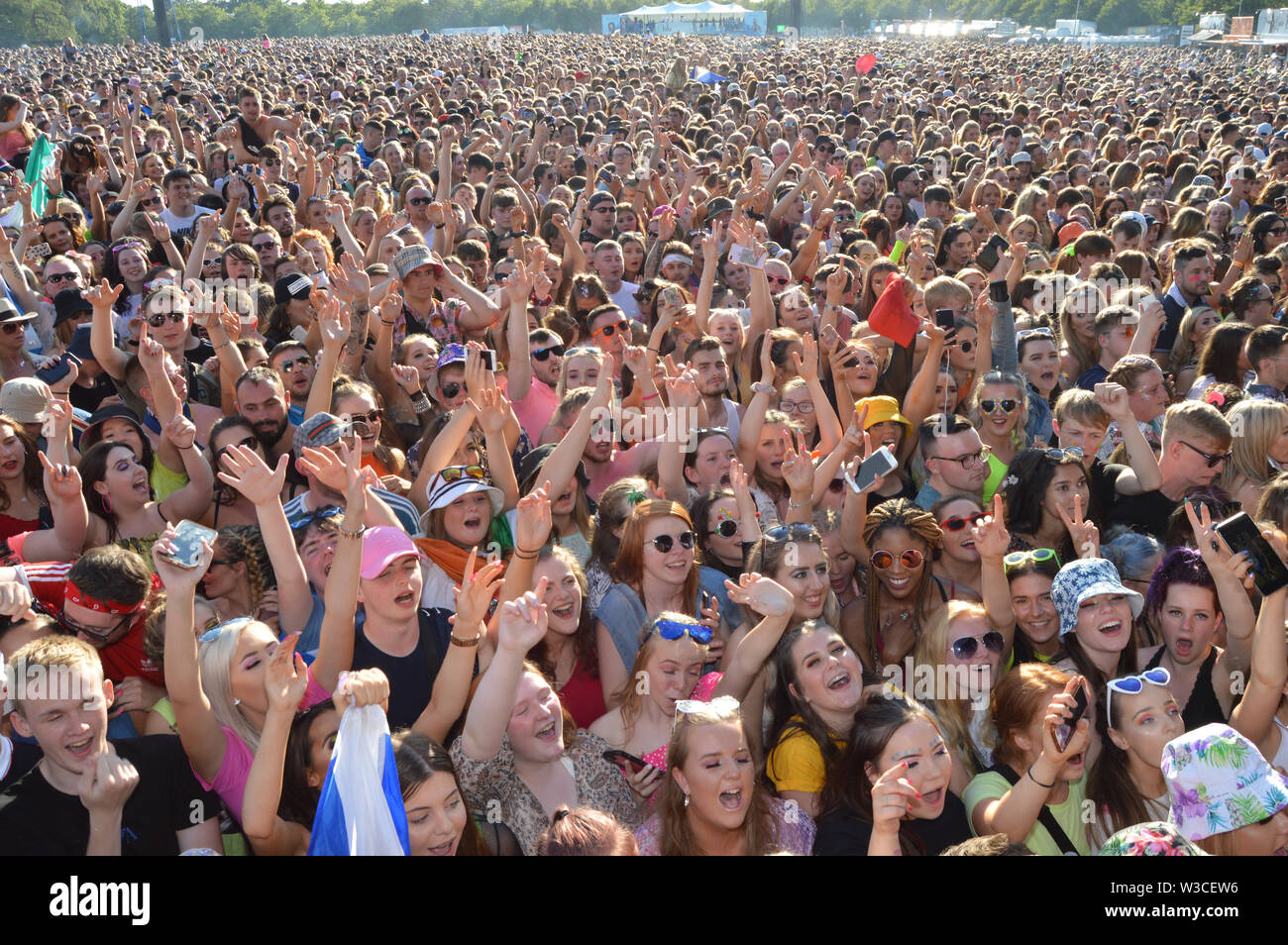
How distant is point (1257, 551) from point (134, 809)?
134 inches

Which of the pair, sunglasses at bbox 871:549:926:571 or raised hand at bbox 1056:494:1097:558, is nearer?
raised hand at bbox 1056:494:1097:558

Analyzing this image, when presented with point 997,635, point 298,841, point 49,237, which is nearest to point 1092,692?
point 997,635

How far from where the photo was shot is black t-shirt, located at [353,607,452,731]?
3697 mm

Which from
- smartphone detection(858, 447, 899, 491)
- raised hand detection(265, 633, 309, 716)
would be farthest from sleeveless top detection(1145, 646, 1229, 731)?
raised hand detection(265, 633, 309, 716)

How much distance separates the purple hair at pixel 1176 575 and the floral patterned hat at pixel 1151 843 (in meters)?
1.45

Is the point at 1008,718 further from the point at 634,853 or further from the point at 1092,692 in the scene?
the point at 634,853

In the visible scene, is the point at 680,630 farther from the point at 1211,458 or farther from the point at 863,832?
the point at 1211,458

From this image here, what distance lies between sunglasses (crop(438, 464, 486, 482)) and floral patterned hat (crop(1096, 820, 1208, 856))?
289cm

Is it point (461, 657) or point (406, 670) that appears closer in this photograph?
point (461, 657)

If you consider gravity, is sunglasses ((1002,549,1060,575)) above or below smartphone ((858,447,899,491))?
below

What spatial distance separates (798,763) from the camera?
3.51m

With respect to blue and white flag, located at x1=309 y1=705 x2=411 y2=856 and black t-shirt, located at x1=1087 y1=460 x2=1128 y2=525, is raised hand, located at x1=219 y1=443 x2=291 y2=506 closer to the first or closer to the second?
blue and white flag, located at x1=309 y1=705 x2=411 y2=856

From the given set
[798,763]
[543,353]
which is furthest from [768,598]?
[543,353]

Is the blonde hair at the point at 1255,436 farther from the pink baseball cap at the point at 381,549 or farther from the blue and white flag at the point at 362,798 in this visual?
the blue and white flag at the point at 362,798
